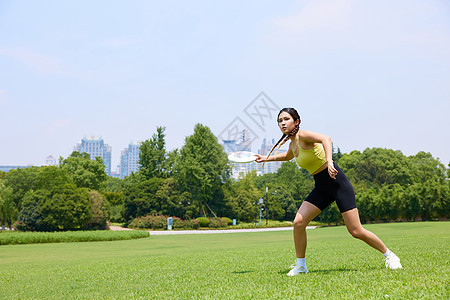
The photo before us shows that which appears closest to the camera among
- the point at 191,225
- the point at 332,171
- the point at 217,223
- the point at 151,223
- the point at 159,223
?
the point at 332,171

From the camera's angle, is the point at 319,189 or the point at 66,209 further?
the point at 66,209

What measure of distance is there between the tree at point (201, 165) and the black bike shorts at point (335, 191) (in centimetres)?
5488

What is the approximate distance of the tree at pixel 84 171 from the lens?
2633 inches

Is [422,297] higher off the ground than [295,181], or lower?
lower

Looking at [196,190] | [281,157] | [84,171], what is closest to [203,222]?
[196,190]

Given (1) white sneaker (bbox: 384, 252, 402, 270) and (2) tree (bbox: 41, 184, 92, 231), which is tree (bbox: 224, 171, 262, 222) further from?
(1) white sneaker (bbox: 384, 252, 402, 270)

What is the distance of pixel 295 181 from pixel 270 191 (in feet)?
26.7

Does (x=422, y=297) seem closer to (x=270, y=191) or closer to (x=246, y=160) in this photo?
(x=246, y=160)

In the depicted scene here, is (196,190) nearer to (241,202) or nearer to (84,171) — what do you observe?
(241,202)

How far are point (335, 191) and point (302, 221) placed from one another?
0.68 meters

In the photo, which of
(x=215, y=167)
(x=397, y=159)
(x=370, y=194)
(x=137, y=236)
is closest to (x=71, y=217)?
(x=137, y=236)

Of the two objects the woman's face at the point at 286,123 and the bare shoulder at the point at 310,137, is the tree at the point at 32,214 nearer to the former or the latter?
the woman's face at the point at 286,123

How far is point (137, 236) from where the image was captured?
122 ft

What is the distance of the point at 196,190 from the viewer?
61969 millimetres
